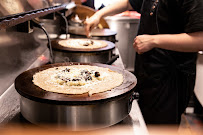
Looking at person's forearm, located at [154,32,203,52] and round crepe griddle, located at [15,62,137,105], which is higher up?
person's forearm, located at [154,32,203,52]

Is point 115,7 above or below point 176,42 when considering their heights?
above

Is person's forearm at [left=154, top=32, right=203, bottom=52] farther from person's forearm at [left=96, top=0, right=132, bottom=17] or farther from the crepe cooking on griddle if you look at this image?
person's forearm at [left=96, top=0, right=132, bottom=17]

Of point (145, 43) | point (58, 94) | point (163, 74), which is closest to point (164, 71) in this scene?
point (163, 74)

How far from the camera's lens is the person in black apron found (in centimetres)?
183

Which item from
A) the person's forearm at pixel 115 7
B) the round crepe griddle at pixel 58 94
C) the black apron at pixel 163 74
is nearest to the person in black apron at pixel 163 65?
the black apron at pixel 163 74

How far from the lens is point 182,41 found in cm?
169

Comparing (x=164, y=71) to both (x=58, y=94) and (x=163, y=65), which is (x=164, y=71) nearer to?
(x=163, y=65)

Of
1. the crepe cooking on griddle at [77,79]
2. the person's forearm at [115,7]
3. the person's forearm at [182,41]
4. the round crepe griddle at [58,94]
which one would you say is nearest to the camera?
the round crepe griddle at [58,94]

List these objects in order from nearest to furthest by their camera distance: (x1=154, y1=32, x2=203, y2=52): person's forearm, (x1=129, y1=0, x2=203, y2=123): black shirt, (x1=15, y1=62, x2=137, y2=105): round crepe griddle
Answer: (x1=15, y1=62, x2=137, y2=105): round crepe griddle
(x1=154, y1=32, x2=203, y2=52): person's forearm
(x1=129, y1=0, x2=203, y2=123): black shirt

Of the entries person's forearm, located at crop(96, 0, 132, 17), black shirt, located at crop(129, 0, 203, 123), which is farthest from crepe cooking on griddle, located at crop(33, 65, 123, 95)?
person's forearm, located at crop(96, 0, 132, 17)

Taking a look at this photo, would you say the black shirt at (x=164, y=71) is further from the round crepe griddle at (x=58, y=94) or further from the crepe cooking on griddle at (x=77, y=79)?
the round crepe griddle at (x=58, y=94)

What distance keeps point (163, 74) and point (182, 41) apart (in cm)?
43

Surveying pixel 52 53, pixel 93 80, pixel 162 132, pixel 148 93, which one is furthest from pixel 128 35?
pixel 162 132

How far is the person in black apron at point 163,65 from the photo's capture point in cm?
183
